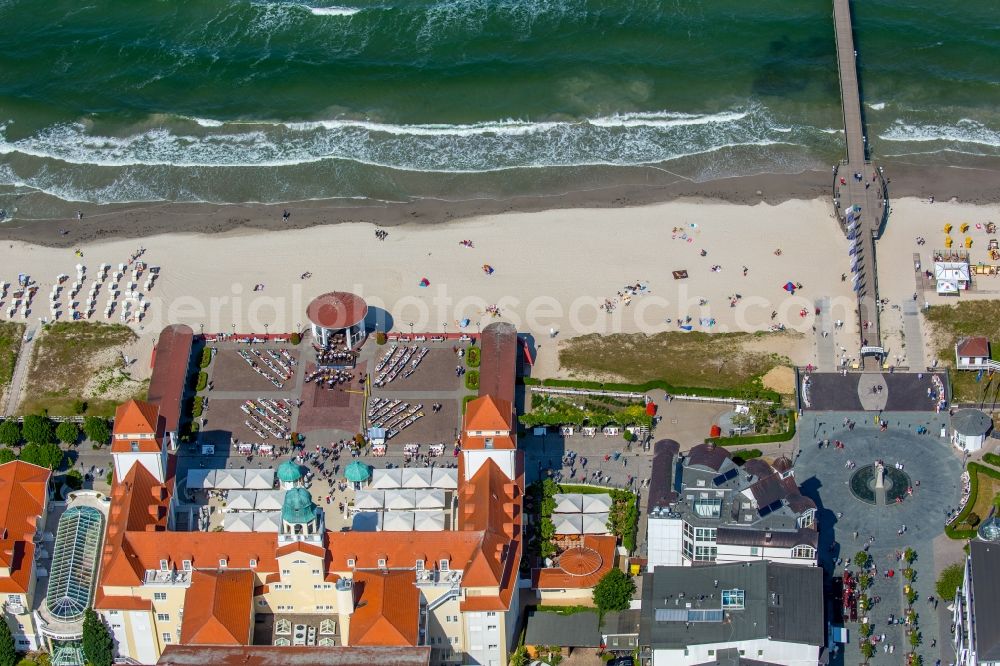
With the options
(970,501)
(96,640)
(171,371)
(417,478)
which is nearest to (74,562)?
(96,640)

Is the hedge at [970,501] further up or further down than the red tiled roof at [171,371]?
further down

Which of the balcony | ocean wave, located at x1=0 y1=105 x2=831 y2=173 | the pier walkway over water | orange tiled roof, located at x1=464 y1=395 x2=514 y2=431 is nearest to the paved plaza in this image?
the pier walkway over water

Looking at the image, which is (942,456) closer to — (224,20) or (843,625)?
(843,625)

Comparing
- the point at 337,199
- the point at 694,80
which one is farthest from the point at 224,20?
the point at 694,80

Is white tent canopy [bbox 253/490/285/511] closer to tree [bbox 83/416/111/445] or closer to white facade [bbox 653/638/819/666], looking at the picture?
tree [bbox 83/416/111/445]

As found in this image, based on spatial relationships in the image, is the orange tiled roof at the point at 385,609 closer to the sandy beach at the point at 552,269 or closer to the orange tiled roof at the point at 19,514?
the orange tiled roof at the point at 19,514

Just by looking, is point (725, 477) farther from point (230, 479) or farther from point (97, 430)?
point (97, 430)

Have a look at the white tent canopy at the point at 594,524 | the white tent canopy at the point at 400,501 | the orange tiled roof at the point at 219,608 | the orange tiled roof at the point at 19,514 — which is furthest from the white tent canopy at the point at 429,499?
the orange tiled roof at the point at 19,514

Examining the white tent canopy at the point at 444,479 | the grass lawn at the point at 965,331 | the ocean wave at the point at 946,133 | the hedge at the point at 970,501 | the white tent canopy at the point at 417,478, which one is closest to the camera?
the hedge at the point at 970,501
